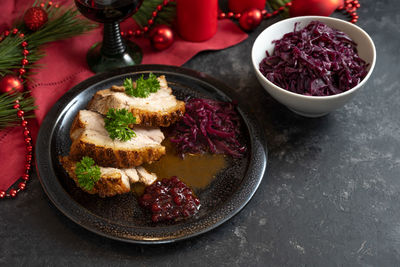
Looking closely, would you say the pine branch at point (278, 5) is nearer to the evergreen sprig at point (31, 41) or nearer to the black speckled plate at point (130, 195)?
the black speckled plate at point (130, 195)

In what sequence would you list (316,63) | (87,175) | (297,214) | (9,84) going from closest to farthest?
(87,175), (297,214), (316,63), (9,84)

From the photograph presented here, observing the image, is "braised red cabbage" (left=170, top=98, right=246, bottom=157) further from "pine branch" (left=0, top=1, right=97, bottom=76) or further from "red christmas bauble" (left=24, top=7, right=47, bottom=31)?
"red christmas bauble" (left=24, top=7, right=47, bottom=31)

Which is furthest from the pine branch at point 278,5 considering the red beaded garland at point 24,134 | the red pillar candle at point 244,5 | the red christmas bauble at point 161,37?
the red beaded garland at point 24,134

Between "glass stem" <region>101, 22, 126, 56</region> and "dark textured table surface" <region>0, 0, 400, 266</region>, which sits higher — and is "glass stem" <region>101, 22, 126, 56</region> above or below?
above

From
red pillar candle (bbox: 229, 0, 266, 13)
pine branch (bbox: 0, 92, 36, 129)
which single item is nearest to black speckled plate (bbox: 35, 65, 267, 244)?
pine branch (bbox: 0, 92, 36, 129)

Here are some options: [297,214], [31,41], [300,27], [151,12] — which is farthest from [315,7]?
[31,41]

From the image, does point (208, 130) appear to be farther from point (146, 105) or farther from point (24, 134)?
point (24, 134)
